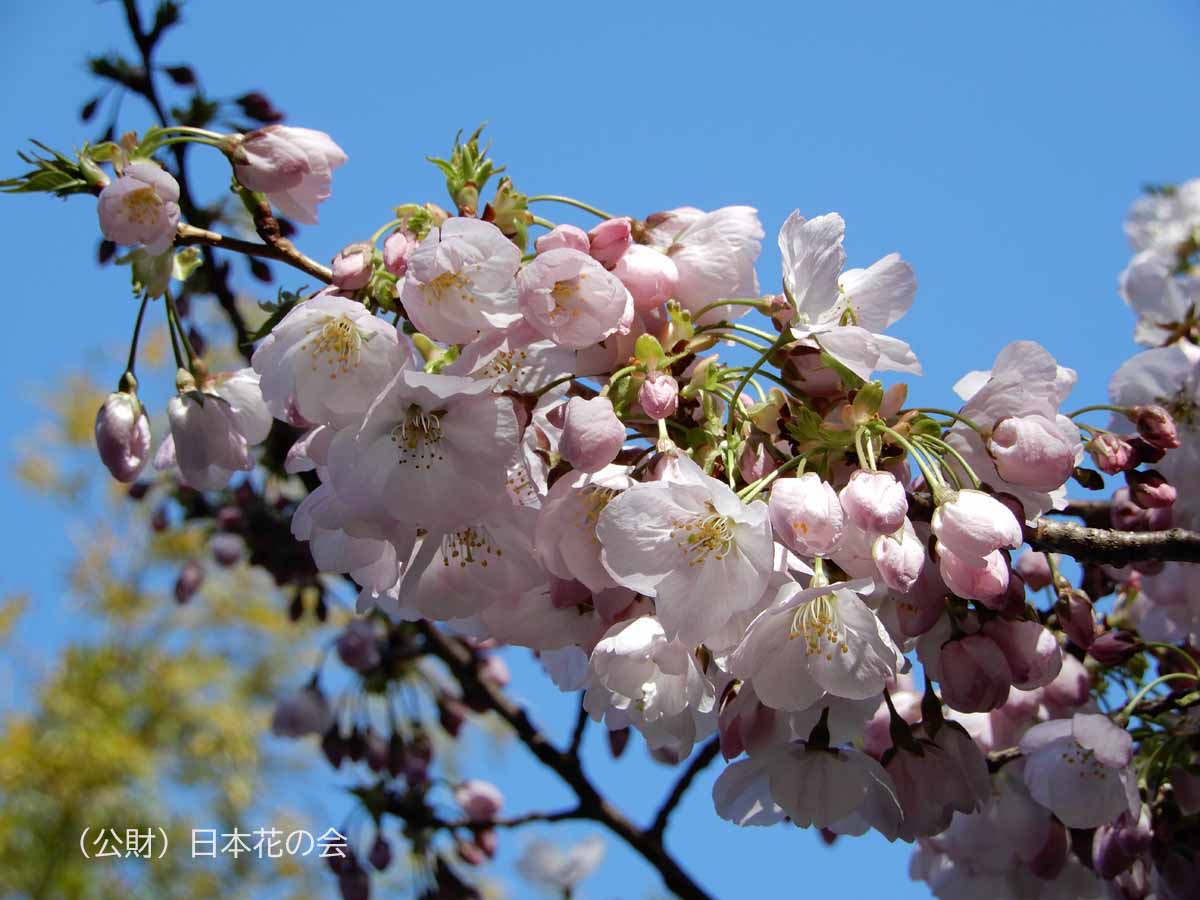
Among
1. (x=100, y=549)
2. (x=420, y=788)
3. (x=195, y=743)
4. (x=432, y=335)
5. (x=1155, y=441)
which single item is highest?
(x=100, y=549)

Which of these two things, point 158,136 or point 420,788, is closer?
point 158,136

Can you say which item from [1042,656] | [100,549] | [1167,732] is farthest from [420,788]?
[100,549]

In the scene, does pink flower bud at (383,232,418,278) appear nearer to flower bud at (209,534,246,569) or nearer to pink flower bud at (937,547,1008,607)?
pink flower bud at (937,547,1008,607)

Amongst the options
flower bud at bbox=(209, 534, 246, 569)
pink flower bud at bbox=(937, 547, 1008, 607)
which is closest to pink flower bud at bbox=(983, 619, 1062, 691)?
pink flower bud at bbox=(937, 547, 1008, 607)

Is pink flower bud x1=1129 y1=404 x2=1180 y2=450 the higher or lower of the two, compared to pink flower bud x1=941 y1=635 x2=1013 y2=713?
higher

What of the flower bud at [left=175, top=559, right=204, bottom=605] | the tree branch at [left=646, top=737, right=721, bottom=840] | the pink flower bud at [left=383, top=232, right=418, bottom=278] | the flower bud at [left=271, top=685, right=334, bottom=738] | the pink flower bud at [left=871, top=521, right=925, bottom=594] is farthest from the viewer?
the flower bud at [left=175, top=559, right=204, bottom=605]

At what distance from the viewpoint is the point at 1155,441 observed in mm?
1318

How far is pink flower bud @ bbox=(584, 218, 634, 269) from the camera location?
122 cm

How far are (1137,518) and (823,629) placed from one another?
2.41ft

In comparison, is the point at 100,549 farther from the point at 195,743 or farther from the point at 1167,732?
the point at 1167,732

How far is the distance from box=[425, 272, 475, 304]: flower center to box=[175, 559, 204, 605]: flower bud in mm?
2777

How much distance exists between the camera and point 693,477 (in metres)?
1.05

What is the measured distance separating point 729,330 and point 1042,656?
1.67ft

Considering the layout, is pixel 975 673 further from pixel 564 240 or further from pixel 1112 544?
pixel 564 240
